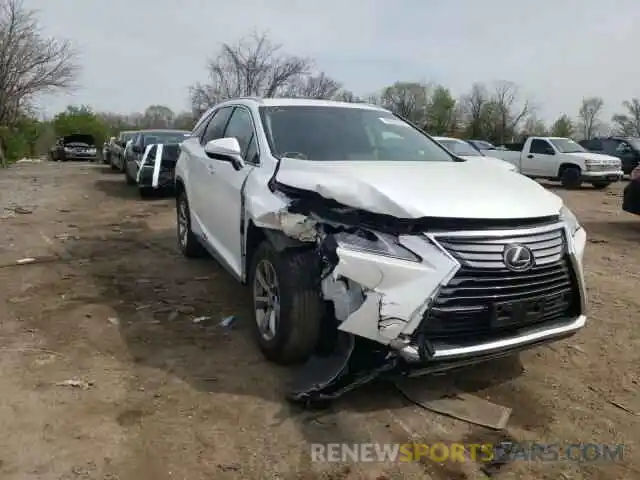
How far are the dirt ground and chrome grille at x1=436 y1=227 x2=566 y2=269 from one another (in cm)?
89

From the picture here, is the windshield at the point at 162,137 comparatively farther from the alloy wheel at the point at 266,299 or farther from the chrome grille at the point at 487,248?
the chrome grille at the point at 487,248

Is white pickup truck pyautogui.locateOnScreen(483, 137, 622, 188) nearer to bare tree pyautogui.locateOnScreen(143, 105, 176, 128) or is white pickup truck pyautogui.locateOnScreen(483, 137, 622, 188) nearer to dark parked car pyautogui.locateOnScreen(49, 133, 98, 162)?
dark parked car pyautogui.locateOnScreen(49, 133, 98, 162)

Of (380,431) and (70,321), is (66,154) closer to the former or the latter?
(70,321)

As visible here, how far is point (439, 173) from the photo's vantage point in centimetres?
363

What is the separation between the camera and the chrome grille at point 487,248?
2.89 meters

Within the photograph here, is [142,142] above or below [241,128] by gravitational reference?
below

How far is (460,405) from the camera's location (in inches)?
129

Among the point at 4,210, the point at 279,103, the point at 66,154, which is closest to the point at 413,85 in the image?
the point at 66,154

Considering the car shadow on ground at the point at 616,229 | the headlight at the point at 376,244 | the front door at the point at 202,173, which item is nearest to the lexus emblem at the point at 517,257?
the headlight at the point at 376,244

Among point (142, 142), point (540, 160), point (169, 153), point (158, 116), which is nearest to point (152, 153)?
point (169, 153)

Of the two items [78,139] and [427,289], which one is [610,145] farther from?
[78,139]

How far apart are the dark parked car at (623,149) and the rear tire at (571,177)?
4795 mm

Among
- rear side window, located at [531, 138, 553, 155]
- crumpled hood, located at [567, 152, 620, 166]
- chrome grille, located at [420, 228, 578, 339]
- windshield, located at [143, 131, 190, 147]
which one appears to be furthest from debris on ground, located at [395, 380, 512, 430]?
rear side window, located at [531, 138, 553, 155]

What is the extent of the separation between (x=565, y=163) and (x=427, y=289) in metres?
16.5
